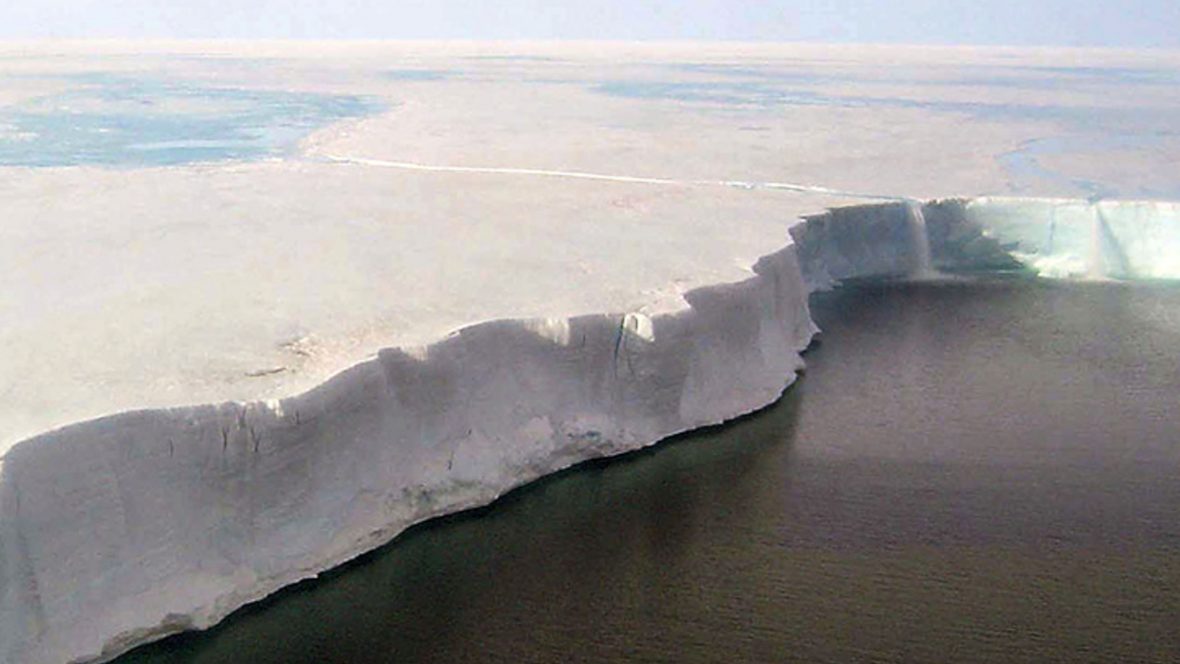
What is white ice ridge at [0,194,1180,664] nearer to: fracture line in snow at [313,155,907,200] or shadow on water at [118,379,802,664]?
shadow on water at [118,379,802,664]

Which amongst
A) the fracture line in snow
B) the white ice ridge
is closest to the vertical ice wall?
the fracture line in snow

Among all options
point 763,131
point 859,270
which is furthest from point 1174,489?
point 763,131

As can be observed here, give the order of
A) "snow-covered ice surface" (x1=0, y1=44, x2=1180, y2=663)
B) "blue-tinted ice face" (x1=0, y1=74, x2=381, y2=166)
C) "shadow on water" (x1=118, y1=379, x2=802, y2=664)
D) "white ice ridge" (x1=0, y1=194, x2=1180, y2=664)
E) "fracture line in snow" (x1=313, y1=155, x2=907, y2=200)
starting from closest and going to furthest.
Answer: "white ice ridge" (x1=0, y1=194, x2=1180, y2=664) → "snow-covered ice surface" (x1=0, y1=44, x2=1180, y2=663) → "shadow on water" (x1=118, y1=379, x2=802, y2=664) → "fracture line in snow" (x1=313, y1=155, x2=907, y2=200) → "blue-tinted ice face" (x1=0, y1=74, x2=381, y2=166)

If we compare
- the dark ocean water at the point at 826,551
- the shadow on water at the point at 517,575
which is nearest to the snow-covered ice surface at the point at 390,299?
the shadow on water at the point at 517,575

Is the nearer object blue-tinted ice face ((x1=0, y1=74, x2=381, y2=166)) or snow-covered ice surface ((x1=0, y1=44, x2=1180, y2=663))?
snow-covered ice surface ((x1=0, y1=44, x2=1180, y2=663))

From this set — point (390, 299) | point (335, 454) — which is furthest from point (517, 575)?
point (390, 299)

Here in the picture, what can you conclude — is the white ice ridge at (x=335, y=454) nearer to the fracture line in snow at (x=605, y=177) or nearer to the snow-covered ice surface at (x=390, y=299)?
Result: the snow-covered ice surface at (x=390, y=299)

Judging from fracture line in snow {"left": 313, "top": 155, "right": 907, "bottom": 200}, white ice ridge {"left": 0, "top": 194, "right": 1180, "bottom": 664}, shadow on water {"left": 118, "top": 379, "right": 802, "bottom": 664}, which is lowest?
shadow on water {"left": 118, "top": 379, "right": 802, "bottom": 664}
